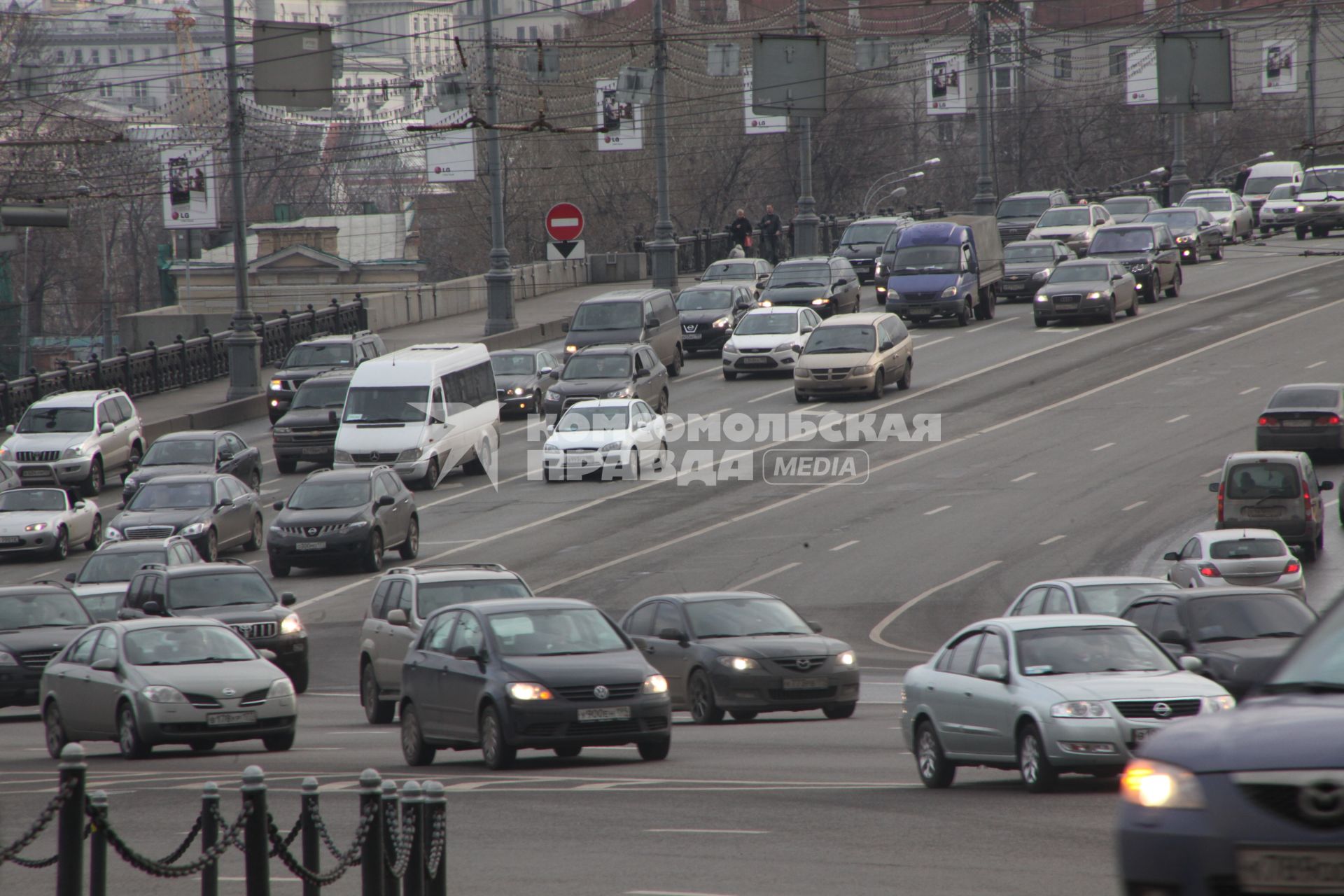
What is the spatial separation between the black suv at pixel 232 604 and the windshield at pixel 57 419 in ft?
48.9

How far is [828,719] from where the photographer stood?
1969cm

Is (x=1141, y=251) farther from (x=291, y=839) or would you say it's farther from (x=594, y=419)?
(x=291, y=839)

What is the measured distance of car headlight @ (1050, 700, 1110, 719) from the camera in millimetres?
12773

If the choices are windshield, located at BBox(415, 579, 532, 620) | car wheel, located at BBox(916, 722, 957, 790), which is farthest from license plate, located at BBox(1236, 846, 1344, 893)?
windshield, located at BBox(415, 579, 532, 620)

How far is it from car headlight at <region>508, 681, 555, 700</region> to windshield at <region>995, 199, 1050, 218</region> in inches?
2157

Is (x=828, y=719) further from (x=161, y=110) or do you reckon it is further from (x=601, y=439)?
(x=161, y=110)

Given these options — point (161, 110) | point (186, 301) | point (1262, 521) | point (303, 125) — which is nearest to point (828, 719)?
point (1262, 521)

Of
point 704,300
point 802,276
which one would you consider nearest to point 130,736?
point 704,300

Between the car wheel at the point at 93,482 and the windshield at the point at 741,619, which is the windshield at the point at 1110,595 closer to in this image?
the windshield at the point at 741,619

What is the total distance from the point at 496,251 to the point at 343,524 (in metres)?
21.0

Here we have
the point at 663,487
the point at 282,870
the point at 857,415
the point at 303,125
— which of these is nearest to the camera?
the point at 282,870

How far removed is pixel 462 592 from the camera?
21125mm

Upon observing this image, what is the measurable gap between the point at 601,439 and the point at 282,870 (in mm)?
24960

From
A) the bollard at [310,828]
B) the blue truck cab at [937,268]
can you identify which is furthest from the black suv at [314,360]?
the bollard at [310,828]
